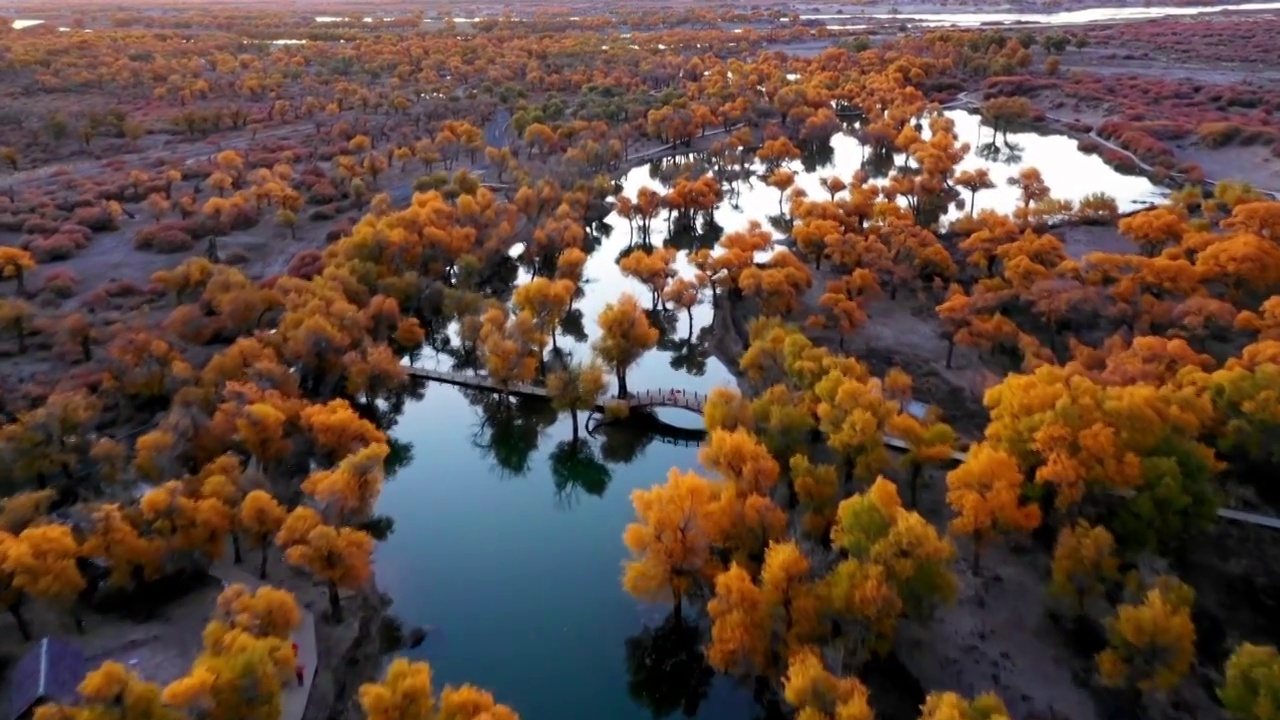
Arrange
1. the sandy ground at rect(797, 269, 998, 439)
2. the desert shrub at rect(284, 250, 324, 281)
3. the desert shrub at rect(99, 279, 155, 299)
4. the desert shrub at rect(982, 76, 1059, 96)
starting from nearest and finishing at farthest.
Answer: the sandy ground at rect(797, 269, 998, 439) → the desert shrub at rect(284, 250, 324, 281) → the desert shrub at rect(99, 279, 155, 299) → the desert shrub at rect(982, 76, 1059, 96)

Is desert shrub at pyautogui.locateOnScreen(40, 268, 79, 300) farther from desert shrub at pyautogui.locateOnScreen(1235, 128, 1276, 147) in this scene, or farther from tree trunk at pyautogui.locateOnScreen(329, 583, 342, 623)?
desert shrub at pyautogui.locateOnScreen(1235, 128, 1276, 147)

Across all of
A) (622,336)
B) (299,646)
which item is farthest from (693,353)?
(299,646)

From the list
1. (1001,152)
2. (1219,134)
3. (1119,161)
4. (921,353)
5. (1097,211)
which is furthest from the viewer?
(1001,152)

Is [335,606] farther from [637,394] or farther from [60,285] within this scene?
[60,285]

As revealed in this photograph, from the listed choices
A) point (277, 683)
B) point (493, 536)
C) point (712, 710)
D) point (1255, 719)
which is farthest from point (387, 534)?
point (1255, 719)

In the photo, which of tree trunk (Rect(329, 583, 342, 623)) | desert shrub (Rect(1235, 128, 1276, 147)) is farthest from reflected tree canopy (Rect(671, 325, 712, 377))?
desert shrub (Rect(1235, 128, 1276, 147))
